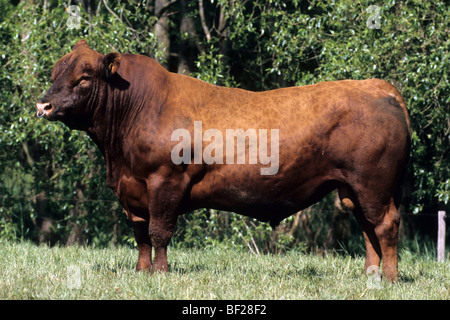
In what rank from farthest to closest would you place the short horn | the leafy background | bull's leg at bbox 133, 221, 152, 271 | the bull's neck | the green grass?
the leafy background < bull's leg at bbox 133, 221, 152, 271 < the bull's neck < the short horn < the green grass

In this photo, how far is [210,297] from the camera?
185 inches

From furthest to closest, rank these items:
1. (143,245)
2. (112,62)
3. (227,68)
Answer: (227,68) → (143,245) → (112,62)

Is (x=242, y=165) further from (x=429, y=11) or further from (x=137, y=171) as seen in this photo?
(x=429, y=11)

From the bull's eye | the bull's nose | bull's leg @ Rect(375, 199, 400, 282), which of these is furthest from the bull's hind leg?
the bull's nose

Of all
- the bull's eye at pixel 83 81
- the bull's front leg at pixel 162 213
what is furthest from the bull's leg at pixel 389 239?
the bull's eye at pixel 83 81

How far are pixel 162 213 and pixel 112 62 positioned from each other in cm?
132

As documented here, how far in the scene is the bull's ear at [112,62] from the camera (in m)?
5.59

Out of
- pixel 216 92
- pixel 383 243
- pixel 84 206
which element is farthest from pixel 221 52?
pixel 383 243

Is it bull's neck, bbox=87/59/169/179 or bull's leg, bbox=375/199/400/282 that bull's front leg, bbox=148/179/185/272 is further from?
bull's leg, bbox=375/199/400/282

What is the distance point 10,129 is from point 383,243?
18.6 feet

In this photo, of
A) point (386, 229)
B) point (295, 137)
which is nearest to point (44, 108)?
point (295, 137)

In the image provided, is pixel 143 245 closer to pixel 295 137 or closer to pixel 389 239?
pixel 295 137

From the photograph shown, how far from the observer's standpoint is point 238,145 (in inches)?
219

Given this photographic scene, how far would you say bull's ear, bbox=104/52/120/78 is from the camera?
5.59m
